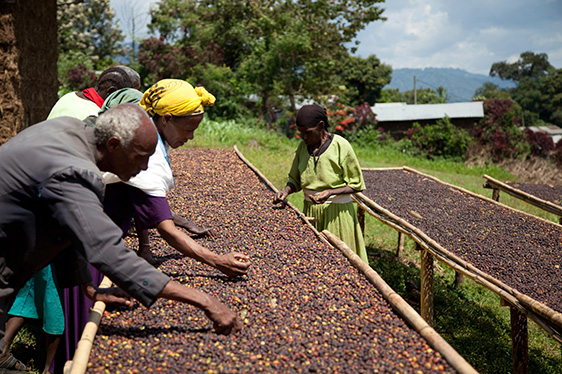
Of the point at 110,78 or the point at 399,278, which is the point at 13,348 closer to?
the point at 110,78

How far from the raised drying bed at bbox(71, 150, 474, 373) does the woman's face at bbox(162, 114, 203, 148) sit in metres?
0.72

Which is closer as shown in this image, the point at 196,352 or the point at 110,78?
the point at 196,352

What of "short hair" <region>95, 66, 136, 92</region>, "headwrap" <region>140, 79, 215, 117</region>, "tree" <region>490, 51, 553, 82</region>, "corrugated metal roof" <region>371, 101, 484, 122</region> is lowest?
"headwrap" <region>140, 79, 215, 117</region>

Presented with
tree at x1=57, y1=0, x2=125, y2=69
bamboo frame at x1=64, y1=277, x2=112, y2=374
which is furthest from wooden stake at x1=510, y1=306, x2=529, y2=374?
tree at x1=57, y1=0, x2=125, y2=69

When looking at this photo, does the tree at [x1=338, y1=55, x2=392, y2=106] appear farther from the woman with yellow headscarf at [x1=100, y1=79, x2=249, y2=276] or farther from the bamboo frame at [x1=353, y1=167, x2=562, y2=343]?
the woman with yellow headscarf at [x1=100, y1=79, x2=249, y2=276]

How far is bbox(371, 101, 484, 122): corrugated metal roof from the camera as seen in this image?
17.3 metres

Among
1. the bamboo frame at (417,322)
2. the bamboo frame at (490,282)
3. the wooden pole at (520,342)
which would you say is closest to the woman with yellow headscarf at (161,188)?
the bamboo frame at (417,322)

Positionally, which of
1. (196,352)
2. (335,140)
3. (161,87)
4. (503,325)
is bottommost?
(503,325)

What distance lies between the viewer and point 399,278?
5.72 m

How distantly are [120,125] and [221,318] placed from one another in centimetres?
86

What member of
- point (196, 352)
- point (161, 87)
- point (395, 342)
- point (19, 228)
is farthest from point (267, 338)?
point (161, 87)

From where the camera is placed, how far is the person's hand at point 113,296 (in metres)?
2.03

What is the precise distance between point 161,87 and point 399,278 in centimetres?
428

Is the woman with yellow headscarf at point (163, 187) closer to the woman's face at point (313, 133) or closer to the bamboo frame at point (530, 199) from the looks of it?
the woman's face at point (313, 133)
